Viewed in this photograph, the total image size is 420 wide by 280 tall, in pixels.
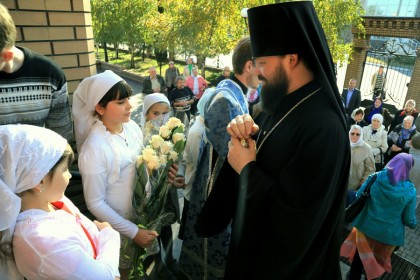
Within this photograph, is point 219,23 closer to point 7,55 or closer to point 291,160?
point 7,55

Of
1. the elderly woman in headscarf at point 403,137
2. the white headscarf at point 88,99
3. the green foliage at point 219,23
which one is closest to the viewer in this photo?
the white headscarf at point 88,99

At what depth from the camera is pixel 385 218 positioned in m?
→ 3.33

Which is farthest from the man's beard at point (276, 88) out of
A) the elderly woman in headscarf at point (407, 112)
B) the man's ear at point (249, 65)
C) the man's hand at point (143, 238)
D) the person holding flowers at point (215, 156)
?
the elderly woman in headscarf at point (407, 112)

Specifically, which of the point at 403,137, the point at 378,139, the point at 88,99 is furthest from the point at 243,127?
the point at 403,137

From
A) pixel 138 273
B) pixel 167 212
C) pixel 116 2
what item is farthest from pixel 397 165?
pixel 116 2

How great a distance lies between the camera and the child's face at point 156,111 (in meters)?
3.89

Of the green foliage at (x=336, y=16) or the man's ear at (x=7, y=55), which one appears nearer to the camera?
the man's ear at (x=7, y=55)

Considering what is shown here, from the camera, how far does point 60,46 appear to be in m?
2.74

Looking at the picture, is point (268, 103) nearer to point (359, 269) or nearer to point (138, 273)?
point (138, 273)

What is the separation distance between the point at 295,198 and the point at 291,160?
0.20 metres

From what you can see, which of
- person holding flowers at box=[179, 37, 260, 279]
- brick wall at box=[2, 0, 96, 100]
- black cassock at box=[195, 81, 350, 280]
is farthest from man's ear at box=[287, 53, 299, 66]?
brick wall at box=[2, 0, 96, 100]

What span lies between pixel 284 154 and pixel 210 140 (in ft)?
3.31

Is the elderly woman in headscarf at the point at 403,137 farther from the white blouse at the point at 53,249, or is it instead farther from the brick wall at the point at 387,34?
the white blouse at the point at 53,249

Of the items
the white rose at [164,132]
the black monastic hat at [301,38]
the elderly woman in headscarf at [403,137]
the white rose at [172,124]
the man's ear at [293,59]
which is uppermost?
the black monastic hat at [301,38]
